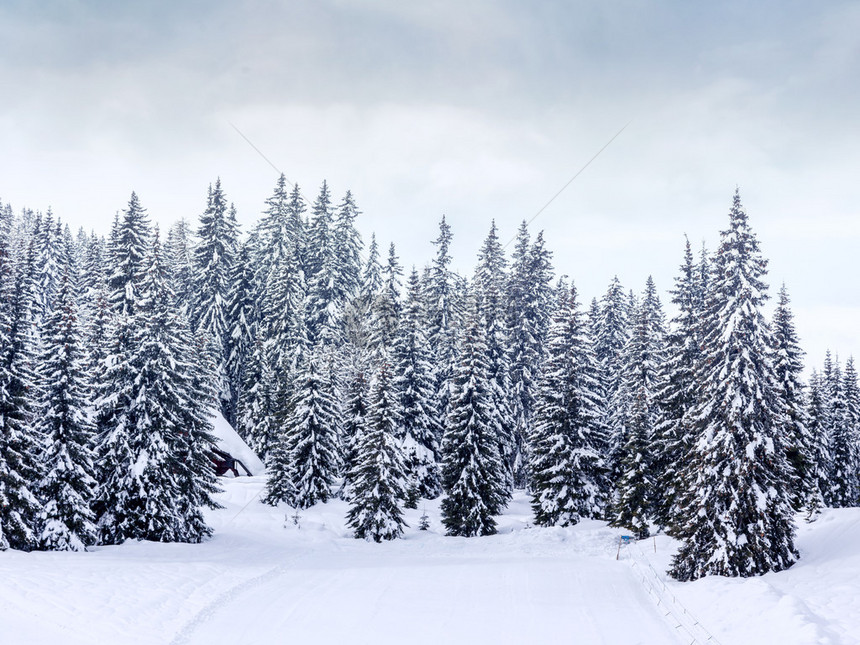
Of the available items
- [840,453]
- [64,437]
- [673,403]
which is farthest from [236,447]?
[840,453]

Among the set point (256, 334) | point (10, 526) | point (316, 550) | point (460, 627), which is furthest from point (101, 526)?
point (256, 334)

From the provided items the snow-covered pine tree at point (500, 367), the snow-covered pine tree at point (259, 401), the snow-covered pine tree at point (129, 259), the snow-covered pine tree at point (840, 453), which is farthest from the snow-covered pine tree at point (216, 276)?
the snow-covered pine tree at point (840, 453)

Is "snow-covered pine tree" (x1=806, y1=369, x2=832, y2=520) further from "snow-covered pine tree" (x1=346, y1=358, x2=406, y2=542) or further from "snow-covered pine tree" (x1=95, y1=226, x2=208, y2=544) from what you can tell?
"snow-covered pine tree" (x1=95, y1=226, x2=208, y2=544)

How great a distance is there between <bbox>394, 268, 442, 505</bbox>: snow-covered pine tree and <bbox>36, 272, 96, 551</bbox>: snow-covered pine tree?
1888cm

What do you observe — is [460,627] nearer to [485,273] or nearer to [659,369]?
[659,369]

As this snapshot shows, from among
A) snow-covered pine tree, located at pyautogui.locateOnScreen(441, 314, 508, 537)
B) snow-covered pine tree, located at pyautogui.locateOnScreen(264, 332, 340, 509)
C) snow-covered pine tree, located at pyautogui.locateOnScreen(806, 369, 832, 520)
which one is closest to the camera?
snow-covered pine tree, located at pyautogui.locateOnScreen(441, 314, 508, 537)

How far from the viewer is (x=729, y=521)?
70.5 feet

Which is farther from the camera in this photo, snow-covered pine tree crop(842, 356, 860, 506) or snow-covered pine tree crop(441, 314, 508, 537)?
snow-covered pine tree crop(842, 356, 860, 506)

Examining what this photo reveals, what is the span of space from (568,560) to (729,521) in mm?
9656

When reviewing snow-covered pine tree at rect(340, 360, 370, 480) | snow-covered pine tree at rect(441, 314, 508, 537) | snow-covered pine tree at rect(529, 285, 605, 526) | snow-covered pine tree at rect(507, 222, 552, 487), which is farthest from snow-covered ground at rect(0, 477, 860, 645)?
snow-covered pine tree at rect(507, 222, 552, 487)

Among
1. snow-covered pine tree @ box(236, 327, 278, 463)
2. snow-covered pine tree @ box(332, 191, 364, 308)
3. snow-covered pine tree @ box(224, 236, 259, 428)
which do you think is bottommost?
snow-covered pine tree @ box(236, 327, 278, 463)

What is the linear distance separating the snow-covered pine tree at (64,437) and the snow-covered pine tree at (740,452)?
2404 centimetres

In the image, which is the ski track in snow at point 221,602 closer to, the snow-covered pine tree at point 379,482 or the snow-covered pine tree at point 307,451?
the snow-covered pine tree at point 379,482

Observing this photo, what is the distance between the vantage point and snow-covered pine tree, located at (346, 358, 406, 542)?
34312 millimetres
